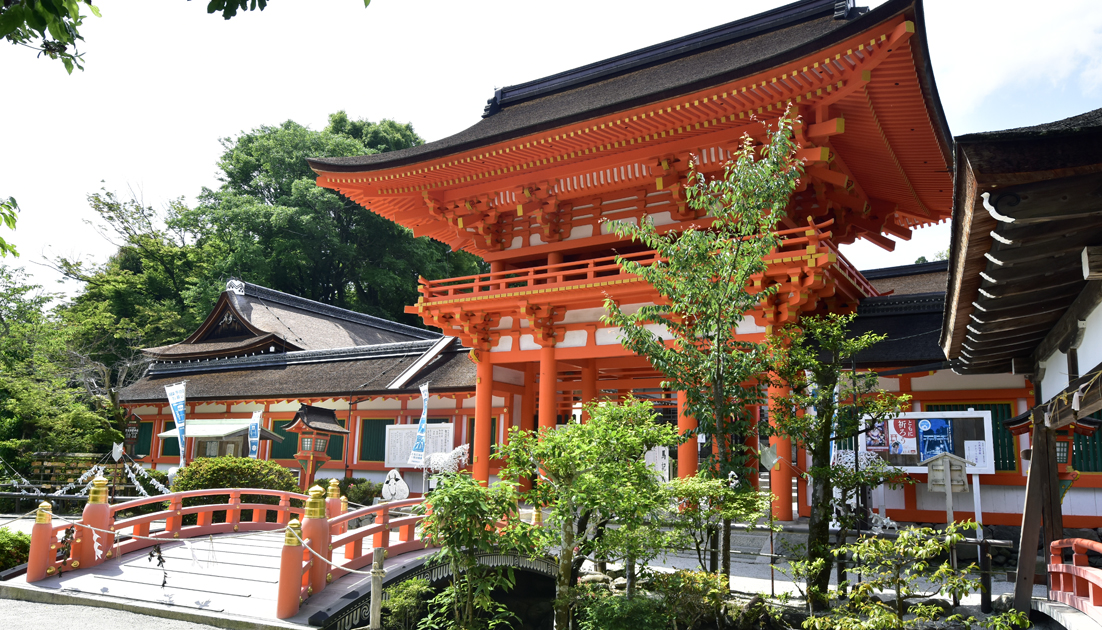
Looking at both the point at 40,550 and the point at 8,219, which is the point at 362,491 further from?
the point at 8,219

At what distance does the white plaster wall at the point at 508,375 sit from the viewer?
52.0 ft

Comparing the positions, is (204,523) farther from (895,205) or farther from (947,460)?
(895,205)

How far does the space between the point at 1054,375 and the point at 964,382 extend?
4627mm

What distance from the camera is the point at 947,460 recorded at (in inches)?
394

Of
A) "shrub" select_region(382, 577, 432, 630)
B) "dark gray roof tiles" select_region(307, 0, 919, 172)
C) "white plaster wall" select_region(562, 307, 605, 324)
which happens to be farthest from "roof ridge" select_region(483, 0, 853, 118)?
"shrub" select_region(382, 577, 432, 630)

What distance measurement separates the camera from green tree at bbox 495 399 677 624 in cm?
707

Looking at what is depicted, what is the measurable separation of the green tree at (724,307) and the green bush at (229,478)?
8.34m

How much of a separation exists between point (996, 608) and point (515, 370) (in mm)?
10766

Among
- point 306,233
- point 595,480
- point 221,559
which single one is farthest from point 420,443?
point 306,233

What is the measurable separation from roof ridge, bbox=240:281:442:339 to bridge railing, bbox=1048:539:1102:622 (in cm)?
2224

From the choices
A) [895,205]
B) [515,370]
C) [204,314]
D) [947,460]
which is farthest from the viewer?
[204,314]

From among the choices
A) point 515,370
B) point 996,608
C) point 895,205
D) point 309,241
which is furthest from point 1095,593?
point 309,241

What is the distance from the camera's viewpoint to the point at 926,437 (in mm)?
11055

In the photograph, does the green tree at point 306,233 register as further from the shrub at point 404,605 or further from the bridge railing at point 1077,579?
the bridge railing at point 1077,579
